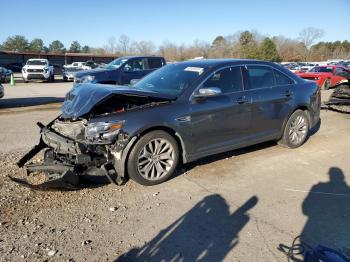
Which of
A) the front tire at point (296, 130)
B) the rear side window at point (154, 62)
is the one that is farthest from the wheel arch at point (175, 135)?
the rear side window at point (154, 62)

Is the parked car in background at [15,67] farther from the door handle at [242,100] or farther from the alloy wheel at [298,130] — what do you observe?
the door handle at [242,100]

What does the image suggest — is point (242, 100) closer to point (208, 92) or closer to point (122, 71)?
point (208, 92)

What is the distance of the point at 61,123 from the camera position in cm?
518

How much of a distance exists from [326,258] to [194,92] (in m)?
3.27

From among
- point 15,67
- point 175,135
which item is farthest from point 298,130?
point 15,67

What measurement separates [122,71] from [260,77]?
914 centimetres

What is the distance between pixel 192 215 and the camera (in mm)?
4105

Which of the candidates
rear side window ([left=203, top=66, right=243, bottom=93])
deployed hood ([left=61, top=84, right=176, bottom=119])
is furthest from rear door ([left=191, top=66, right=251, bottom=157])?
deployed hood ([left=61, top=84, right=176, bottom=119])

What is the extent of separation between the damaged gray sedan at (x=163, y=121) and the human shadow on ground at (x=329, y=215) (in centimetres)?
153

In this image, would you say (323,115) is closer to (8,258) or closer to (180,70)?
(180,70)

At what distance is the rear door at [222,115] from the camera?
5.29m

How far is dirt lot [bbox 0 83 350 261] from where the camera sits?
339 cm

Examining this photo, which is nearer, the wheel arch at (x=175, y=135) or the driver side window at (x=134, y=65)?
the wheel arch at (x=175, y=135)

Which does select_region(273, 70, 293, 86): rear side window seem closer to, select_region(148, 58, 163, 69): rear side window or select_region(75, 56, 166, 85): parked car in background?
select_region(75, 56, 166, 85): parked car in background
